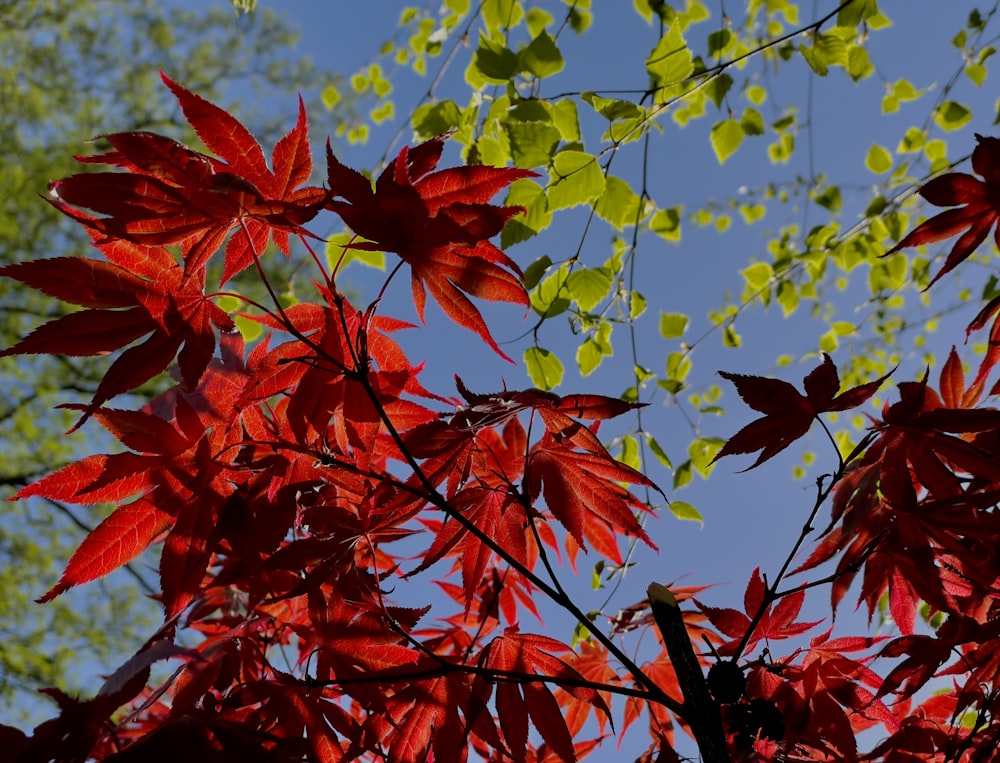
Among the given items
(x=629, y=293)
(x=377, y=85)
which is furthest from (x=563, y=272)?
(x=377, y=85)

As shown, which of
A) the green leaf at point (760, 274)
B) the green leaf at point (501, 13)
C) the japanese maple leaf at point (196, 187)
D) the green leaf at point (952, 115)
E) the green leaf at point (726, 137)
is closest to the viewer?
the japanese maple leaf at point (196, 187)

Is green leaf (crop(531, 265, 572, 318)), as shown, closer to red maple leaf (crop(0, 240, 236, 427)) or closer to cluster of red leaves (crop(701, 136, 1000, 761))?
cluster of red leaves (crop(701, 136, 1000, 761))

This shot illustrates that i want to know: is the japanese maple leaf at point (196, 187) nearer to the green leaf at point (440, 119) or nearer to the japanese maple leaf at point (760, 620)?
the japanese maple leaf at point (760, 620)

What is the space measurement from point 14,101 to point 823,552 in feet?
30.4

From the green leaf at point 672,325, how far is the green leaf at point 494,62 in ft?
2.86

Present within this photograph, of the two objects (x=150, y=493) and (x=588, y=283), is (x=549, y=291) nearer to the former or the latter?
(x=588, y=283)

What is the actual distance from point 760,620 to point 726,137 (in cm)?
145

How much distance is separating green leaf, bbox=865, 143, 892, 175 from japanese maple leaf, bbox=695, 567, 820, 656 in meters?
2.31

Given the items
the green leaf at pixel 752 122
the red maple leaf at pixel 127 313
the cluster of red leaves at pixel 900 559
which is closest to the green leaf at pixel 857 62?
the green leaf at pixel 752 122

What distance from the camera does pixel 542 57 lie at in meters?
1.38

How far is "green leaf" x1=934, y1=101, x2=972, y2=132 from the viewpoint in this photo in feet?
6.85

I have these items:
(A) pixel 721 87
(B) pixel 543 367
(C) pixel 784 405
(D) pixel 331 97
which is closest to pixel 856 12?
(A) pixel 721 87

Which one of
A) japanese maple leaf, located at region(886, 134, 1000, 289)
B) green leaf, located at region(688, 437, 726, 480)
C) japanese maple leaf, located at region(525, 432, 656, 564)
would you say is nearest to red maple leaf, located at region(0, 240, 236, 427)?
japanese maple leaf, located at region(525, 432, 656, 564)

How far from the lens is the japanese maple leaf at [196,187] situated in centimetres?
59
